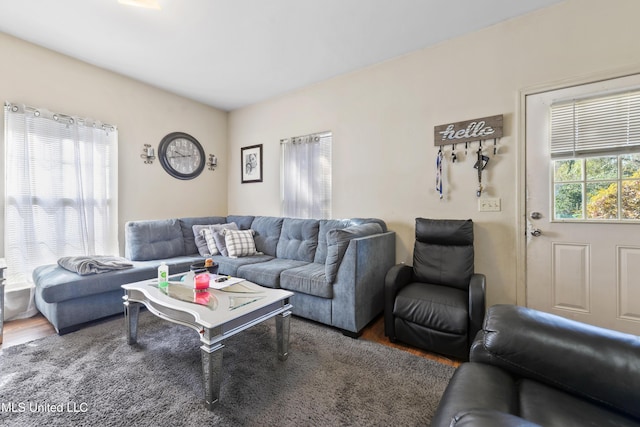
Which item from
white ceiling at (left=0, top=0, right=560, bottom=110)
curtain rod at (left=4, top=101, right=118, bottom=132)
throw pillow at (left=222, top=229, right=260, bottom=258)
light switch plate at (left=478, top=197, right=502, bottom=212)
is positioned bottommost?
throw pillow at (left=222, top=229, right=260, bottom=258)

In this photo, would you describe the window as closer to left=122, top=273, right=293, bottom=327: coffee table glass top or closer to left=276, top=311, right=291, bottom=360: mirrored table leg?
→ left=122, top=273, right=293, bottom=327: coffee table glass top

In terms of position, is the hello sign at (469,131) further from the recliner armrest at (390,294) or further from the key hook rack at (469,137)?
the recliner armrest at (390,294)

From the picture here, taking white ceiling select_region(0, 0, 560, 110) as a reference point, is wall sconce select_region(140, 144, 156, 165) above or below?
below

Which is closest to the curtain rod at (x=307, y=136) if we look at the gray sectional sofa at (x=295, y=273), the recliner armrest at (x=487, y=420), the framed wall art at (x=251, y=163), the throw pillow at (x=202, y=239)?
the framed wall art at (x=251, y=163)

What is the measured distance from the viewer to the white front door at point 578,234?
75.5 inches

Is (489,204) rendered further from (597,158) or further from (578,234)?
(597,158)

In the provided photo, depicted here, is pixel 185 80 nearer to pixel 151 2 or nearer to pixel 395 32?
pixel 151 2

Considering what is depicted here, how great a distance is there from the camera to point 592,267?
202 cm

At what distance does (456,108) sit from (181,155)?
349 cm

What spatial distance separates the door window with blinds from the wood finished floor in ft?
4.91

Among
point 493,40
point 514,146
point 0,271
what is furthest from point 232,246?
point 493,40

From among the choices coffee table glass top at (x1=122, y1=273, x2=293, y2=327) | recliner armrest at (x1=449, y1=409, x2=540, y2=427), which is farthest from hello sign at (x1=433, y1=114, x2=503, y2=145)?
recliner armrest at (x1=449, y1=409, x2=540, y2=427)

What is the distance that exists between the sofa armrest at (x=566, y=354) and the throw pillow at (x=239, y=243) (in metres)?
2.67

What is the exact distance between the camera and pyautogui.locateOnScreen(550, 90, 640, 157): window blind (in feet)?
6.23
